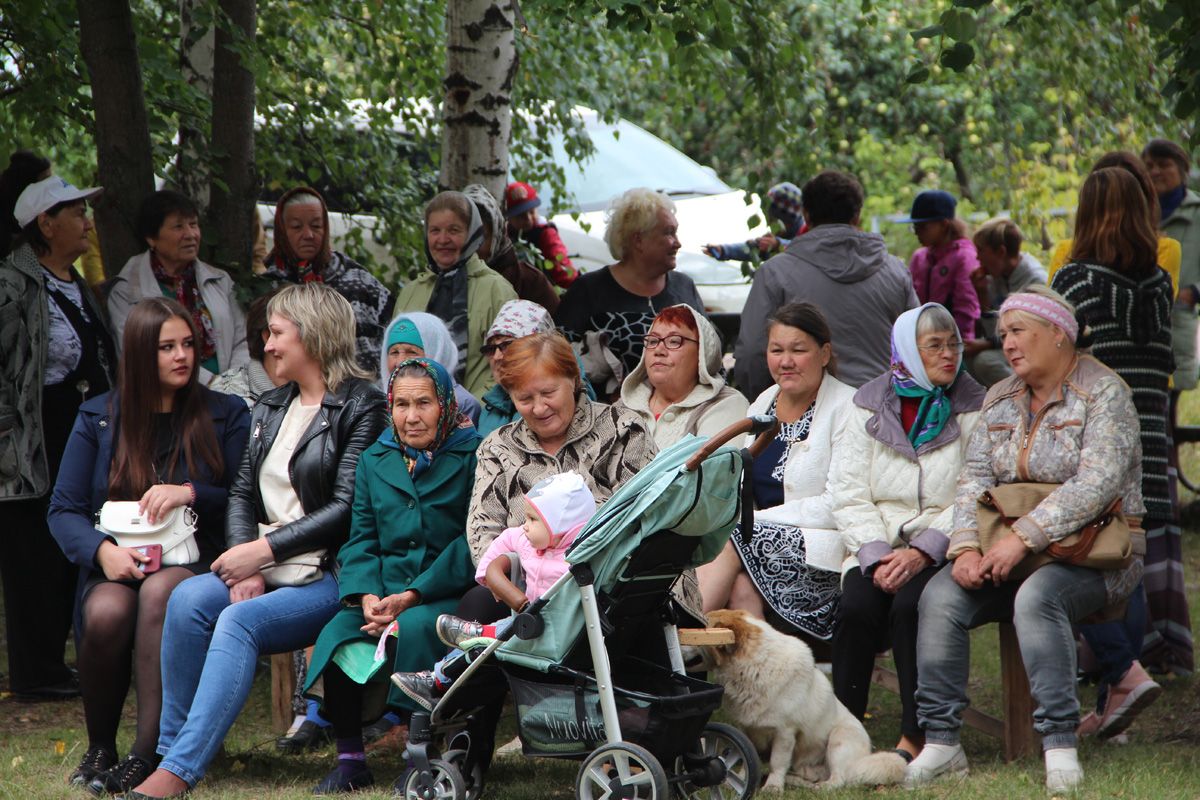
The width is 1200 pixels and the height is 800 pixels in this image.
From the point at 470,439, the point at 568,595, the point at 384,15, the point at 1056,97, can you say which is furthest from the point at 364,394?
the point at 1056,97

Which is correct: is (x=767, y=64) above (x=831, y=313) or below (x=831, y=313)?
above

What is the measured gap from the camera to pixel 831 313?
6.14m

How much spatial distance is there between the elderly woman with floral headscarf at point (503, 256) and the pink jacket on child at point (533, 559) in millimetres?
2571

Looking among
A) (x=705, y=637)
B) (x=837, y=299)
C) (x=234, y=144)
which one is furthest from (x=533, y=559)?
(x=234, y=144)

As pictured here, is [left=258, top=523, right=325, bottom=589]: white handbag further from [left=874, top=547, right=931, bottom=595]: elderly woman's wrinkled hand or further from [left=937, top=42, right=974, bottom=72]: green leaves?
[left=937, top=42, right=974, bottom=72]: green leaves

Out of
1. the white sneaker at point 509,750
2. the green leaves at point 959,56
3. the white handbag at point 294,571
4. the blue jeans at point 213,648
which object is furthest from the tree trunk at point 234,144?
the green leaves at point 959,56

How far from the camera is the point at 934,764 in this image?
466 cm

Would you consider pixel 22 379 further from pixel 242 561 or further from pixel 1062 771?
pixel 1062 771

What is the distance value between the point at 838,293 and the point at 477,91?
7.27 ft

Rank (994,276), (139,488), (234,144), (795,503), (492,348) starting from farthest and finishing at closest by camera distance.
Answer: (994,276), (234,144), (492,348), (795,503), (139,488)

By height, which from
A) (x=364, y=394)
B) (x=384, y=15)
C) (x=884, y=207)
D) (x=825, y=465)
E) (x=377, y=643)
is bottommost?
(x=377, y=643)

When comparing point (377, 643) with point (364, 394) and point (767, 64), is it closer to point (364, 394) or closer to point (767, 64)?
point (364, 394)

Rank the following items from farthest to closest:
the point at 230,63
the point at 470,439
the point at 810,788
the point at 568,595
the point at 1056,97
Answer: the point at 1056,97 < the point at 230,63 < the point at 470,439 < the point at 810,788 < the point at 568,595

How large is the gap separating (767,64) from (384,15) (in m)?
2.83
